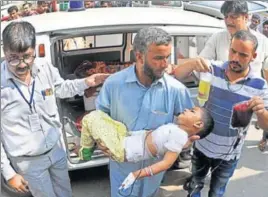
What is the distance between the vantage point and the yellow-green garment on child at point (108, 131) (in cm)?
251

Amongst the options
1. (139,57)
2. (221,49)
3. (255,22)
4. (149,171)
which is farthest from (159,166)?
(255,22)

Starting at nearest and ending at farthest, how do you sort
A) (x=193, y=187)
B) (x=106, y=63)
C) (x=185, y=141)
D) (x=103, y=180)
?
(x=185, y=141) → (x=193, y=187) → (x=103, y=180) → (x=106, y=63)

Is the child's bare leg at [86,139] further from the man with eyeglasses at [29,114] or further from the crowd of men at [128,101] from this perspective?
the man with eyeglasses at [29,114]

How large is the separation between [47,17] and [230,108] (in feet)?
6.83

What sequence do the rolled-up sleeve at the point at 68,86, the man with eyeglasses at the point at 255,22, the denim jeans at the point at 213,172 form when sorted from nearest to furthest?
the rolled-up sleeve at the point at 68,86 → the denim jeans at the point at 213,172 → the man with eyeglasses at the point at 255,22

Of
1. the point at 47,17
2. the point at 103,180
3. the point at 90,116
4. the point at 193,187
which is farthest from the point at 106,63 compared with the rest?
the point at 90,116

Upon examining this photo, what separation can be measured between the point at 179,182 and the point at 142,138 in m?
1.73

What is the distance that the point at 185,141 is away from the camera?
2.51 m

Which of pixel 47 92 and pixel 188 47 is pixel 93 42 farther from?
pixel 47 92

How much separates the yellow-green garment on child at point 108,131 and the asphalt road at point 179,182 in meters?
1.55

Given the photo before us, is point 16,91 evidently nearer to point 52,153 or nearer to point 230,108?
point 52,153

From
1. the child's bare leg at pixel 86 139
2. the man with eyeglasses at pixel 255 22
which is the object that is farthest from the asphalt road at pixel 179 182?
the man with eyeglasses at pixel 255 22

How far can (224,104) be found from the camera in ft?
9.37

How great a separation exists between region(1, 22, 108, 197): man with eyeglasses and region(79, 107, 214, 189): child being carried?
37 cm
